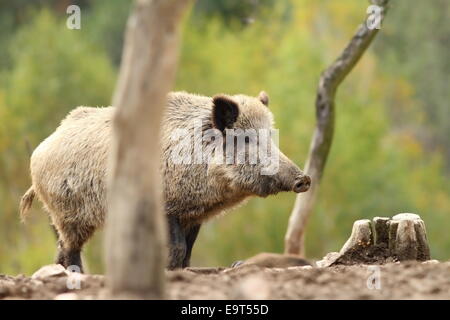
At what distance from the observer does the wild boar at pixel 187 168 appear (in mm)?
10906

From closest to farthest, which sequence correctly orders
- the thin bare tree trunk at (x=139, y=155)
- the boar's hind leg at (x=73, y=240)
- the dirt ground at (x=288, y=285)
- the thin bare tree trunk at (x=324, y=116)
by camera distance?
the thin bare tree trunk at (x=139, y=155) → the dirt ground at (x=288, y=285) → the boar's hind leg at (x=73, y=240) → the thin bare tree trunk at (x=324, y=116)

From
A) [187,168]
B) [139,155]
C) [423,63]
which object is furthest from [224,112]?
[423,63]

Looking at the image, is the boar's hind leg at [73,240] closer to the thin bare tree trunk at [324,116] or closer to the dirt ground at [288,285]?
Result: the dirt ground at [288,285]

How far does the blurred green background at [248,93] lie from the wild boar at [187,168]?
24.4 meters

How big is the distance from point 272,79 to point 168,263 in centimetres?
3670

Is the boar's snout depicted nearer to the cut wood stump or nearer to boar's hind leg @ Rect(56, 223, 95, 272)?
the cut wood stump

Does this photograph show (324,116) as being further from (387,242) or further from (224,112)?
(387,242)

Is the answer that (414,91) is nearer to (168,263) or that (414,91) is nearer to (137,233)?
(168,263)

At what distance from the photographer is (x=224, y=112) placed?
11.1 metres

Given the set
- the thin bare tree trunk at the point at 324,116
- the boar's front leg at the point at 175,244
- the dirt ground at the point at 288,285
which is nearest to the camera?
the dirt ground at the point at 288,285

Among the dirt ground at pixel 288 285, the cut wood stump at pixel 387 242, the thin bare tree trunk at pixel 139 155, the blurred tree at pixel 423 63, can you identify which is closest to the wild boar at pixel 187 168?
the cut wood stump at pixel 387 242

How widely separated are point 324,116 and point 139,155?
29.1ft

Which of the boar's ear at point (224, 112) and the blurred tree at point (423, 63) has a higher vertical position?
the blurred tree at point (423, 63)

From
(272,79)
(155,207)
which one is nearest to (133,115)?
(155,207)
